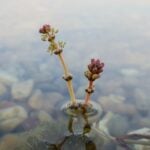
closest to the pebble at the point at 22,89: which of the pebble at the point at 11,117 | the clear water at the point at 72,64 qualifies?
the clear water at the point at 72,64

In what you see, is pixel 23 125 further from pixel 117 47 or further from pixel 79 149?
pixel 117 47

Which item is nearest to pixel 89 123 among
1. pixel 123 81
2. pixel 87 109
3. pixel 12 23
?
pixel 87 109

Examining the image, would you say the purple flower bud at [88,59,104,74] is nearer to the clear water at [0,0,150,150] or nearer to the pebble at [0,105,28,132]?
the clear water at [0,0,150,150]

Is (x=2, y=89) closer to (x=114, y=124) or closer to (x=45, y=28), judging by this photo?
(x=45, y=28)

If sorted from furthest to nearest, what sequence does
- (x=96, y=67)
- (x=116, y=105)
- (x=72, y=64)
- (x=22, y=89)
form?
(x=72, y=64) < (x=22, y=89) < (x=116, y=105) < (x=96, y=67)

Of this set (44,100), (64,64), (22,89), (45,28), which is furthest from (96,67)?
(22,89)

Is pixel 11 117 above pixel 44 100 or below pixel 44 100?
below

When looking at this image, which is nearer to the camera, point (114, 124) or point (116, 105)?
point (114, 124)

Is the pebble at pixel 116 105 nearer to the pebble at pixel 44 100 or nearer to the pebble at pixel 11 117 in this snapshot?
the pebble at pixel 44 100
